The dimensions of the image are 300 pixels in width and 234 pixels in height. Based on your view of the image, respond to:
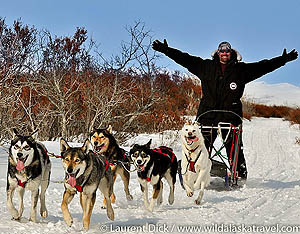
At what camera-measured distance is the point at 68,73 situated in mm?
9820

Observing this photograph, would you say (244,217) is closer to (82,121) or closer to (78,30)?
(82,121)

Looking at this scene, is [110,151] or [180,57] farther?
[180,57]

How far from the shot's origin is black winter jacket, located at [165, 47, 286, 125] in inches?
224

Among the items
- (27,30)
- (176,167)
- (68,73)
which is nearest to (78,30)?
(27,30)

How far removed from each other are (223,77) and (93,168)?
2.99 m

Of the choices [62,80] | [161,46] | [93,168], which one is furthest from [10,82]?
[93,168]

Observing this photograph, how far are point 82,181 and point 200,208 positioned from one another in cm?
167

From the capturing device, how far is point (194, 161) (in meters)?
4.81

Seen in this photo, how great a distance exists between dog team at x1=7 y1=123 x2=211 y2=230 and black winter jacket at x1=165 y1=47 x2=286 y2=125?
3.60ft

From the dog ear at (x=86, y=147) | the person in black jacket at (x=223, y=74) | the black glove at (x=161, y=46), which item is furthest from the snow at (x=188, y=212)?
the black glove at (x=161, y=46)

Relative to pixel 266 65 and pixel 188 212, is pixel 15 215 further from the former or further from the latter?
pixel 266 65

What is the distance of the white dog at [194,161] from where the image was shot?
4750 mm

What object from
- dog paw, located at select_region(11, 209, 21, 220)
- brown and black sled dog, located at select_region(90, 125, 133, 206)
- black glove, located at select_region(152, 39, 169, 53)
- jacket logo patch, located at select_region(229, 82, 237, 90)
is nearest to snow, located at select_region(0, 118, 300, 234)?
dog paw, located at select_region(11, 209, 21, 220)

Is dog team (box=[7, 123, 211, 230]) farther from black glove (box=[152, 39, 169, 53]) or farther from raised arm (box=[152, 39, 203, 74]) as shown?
black glove (box=[152, 39, 169, 53])
